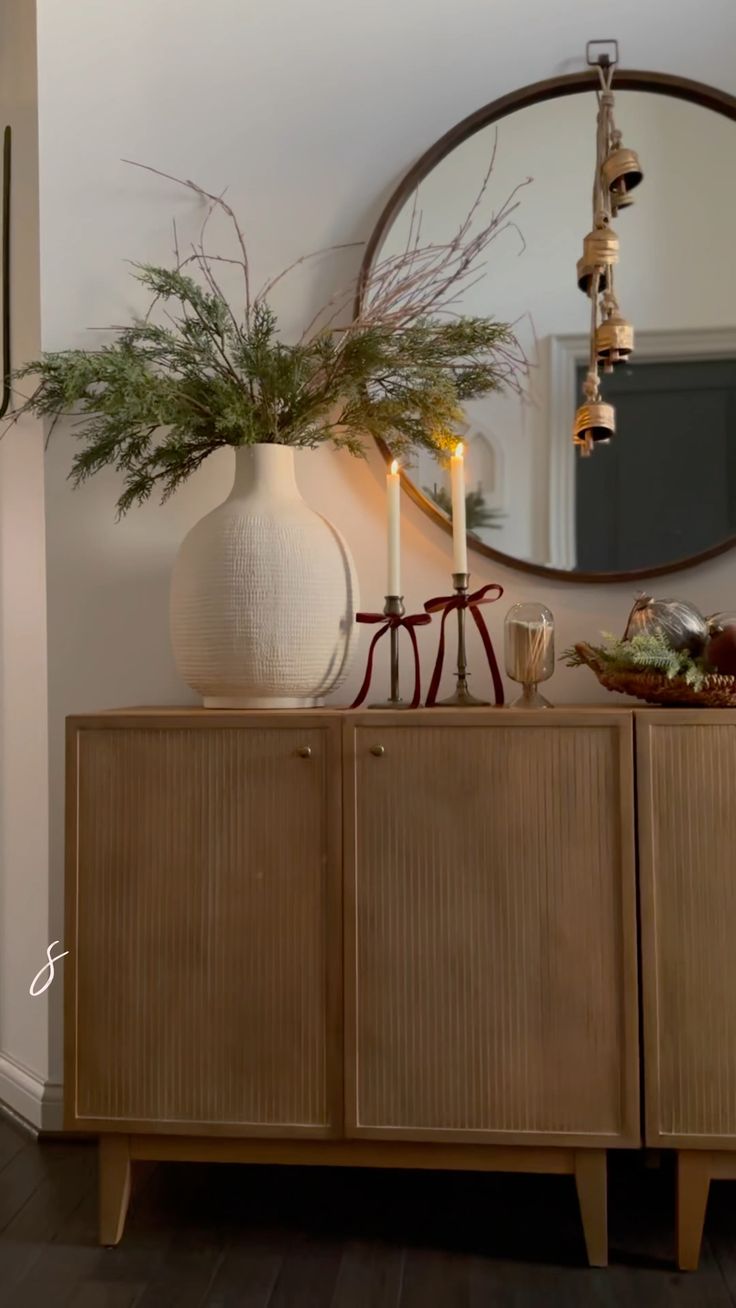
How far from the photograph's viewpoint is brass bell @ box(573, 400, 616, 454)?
1.76 meters

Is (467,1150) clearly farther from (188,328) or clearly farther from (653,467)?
(188,328)

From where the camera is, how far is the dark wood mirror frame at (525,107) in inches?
73.4

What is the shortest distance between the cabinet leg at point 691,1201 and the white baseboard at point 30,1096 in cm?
110

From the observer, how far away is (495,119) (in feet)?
6.31

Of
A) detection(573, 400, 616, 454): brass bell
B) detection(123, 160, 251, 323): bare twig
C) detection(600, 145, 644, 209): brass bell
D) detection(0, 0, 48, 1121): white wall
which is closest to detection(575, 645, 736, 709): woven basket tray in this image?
detection(573, 400, 616, 454): brass bell

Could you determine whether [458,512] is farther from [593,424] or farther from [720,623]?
[720,623]

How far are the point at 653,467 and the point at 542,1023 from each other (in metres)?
1.00

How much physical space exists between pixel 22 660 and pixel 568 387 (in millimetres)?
1209

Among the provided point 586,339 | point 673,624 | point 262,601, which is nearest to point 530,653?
point 673,624

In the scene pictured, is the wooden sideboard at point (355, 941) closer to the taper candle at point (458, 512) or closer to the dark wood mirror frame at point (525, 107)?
the taper candle at point (458, 512)

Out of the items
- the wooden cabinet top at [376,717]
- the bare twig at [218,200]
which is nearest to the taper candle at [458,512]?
the wooden cabinet top at [376,717]

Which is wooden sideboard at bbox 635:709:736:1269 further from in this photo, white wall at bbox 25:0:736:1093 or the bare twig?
the bare twig

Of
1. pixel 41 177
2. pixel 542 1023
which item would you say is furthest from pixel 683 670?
pixel 41 177

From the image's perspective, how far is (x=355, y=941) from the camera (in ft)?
4.94
